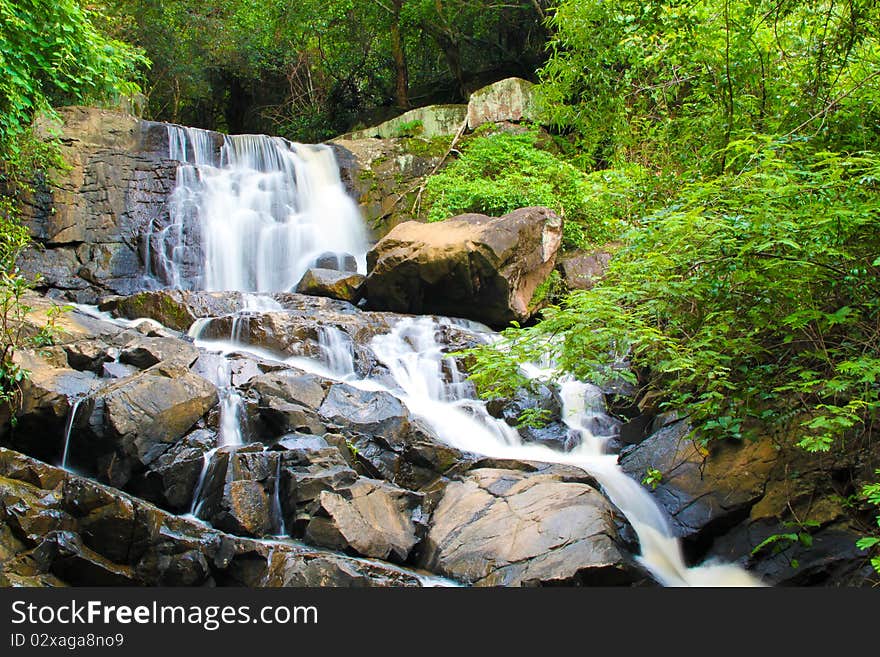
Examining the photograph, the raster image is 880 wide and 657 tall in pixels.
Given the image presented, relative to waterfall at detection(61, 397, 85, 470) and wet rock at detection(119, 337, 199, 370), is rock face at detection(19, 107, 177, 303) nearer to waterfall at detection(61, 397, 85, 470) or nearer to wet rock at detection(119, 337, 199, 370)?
wet rock at detection(119, 337, 199, 370)

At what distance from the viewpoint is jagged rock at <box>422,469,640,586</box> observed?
4777 mm

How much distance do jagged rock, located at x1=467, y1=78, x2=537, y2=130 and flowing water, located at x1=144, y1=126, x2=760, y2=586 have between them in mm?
3648

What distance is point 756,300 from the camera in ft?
15.4

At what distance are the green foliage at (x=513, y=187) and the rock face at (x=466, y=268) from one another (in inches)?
57.0

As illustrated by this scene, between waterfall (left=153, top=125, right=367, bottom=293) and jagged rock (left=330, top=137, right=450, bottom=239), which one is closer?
waterfall (left=153, top=125, right=367, bottom=293)

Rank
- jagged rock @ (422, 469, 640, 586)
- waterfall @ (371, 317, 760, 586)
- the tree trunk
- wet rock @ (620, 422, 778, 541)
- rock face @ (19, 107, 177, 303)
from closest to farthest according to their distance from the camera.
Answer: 1. jagged rock @ (422, 469, 640, 586)
2. waterfall @ (371, 317, 760, 586)
3. wet rock @ (620, 422, 778, 541)
4. rock face @ (19, 107, 177, 303)
5. the tree trunk

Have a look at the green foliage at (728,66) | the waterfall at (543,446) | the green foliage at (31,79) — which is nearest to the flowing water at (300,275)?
the waterfall at (543,446)

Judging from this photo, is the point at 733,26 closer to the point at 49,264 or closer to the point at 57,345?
the point at 57,345

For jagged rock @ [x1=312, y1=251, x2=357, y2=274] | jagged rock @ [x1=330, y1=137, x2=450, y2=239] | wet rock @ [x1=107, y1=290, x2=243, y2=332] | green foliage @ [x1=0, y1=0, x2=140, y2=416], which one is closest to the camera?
green foliage @ [x1=0, y1=0, x2=140, y2=416]

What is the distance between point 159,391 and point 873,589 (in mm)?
5636

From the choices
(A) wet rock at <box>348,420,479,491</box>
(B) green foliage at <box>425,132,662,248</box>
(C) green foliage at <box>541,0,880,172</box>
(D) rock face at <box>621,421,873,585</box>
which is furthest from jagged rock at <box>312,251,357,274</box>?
(D) rock face at <box>621,421,873,585</box>

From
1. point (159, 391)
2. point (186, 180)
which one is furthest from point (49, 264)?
point (159, 391)

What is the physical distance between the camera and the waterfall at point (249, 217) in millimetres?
12336

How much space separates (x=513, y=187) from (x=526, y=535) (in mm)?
9059
